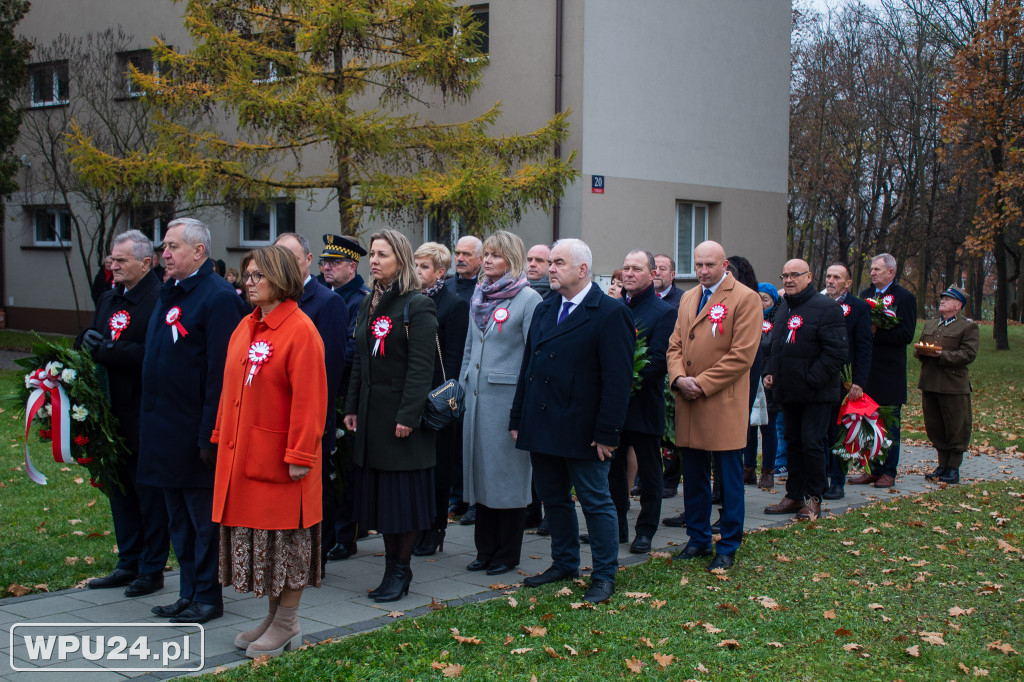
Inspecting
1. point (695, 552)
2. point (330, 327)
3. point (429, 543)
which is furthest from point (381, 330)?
point (695, 552)

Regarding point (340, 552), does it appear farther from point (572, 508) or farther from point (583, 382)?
point (583, 382)

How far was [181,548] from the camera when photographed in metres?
5.75

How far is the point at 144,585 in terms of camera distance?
6.16 metres

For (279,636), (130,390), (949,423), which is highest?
(130,390)

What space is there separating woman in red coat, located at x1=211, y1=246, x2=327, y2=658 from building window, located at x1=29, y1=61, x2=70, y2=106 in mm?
22324

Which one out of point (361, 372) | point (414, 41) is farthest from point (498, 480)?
point (414, 41)

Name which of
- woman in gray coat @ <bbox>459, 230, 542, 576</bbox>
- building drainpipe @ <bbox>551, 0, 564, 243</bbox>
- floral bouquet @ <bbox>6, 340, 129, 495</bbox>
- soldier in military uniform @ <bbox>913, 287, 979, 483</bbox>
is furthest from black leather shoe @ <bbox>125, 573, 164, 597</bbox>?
building drainpipe @ <bbox>551, 0, 564, 243</bbox>

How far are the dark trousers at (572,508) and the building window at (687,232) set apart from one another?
14582mm

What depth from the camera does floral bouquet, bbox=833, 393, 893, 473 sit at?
952cm

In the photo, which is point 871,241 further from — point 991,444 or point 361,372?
point 361,372

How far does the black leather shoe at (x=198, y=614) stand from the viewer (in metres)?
5.59

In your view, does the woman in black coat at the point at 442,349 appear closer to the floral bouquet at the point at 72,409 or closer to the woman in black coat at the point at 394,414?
the woman in black coat at the point at 394,414

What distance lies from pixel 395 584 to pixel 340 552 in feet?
4.23

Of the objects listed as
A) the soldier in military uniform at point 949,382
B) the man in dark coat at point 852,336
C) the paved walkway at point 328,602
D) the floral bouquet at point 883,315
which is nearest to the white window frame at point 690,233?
the soldier in military uniform at point 949,382
